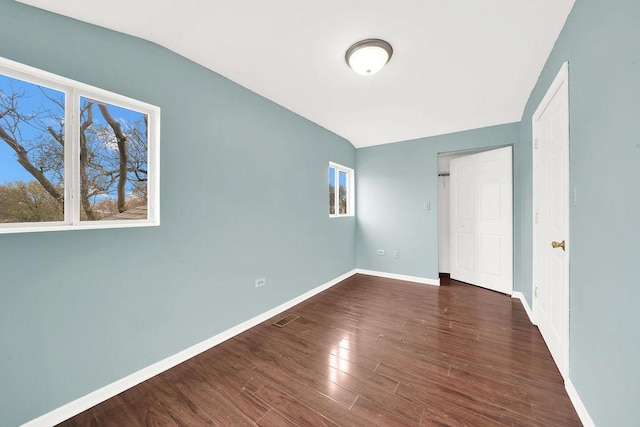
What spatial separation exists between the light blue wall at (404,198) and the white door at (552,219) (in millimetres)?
1333

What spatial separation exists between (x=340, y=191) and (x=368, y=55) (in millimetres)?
2652

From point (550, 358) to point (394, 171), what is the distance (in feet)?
10.1

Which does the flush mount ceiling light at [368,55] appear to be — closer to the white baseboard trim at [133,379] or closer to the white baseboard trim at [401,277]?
the white baseboard trim at [133,379]

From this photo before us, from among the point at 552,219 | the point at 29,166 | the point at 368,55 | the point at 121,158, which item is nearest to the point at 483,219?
the point at 552,219

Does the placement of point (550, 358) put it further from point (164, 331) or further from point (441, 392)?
point (164, 331)

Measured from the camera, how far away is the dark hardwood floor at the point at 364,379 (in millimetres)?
1425

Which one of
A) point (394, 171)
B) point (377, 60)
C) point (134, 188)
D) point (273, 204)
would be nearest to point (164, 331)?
point (134, 188)

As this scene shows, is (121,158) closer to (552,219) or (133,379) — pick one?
(133,379)

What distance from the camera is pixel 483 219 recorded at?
12.0 ft

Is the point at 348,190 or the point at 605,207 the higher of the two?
the point at 348,190

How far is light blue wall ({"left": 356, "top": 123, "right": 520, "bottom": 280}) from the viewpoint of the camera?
150 inches

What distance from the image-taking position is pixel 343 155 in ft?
14.0

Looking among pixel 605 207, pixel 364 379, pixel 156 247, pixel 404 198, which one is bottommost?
pixel 364 379

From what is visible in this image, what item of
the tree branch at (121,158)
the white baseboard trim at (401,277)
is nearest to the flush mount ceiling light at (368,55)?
the tree branch at (121,158)
